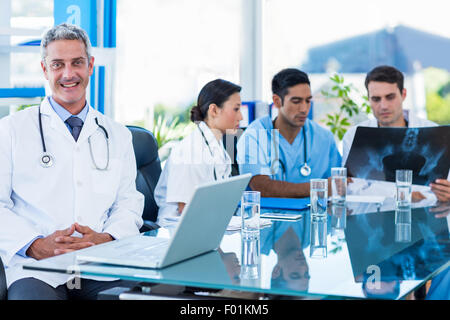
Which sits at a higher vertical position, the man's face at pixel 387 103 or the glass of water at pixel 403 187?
the man's face at pixel 387 103

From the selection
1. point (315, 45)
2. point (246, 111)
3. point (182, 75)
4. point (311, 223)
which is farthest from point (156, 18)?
point (311, 223)

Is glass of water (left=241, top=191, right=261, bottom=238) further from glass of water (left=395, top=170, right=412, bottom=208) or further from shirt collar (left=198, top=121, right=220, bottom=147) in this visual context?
shirt collar (left=198, top=121, right=220, bottom=147)

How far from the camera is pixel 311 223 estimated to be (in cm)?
218

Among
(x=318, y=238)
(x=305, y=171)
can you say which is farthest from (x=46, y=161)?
(x=305, y=171)

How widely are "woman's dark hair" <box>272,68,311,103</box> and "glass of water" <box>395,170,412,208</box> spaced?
1.07 m

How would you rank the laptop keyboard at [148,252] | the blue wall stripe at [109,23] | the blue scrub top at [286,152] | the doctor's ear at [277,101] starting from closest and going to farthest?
the laptop keyboard at [148,252] → the blue scrub top at [286,152] → the doctor's ear at [277,101] → the blue wall stripe at [109,23]

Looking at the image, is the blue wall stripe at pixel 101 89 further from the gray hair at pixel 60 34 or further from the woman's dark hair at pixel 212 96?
the gray hair at pixel 60 34

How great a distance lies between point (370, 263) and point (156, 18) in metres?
3.26

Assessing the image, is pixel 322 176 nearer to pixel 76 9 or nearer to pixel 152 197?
pixel 152 197

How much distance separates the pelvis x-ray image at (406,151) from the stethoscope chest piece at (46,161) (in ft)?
4.39

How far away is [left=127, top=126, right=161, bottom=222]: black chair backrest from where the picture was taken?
9.48 feet

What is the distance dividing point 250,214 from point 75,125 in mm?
812

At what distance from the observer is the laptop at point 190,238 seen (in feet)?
4.60

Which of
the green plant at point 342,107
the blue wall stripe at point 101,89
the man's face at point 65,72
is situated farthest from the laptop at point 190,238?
the green plant at point 342,107
